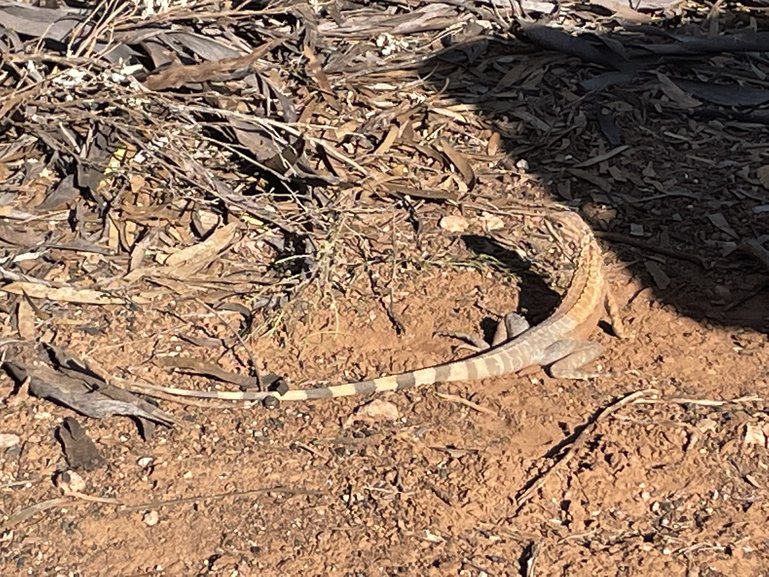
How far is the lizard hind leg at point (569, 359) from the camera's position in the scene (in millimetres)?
5230

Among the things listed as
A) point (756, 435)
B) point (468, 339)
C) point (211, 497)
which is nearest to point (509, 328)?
point (468, 339)

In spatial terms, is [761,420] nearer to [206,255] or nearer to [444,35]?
[206,255]

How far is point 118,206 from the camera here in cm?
586

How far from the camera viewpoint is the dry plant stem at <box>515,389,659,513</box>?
14.7ft

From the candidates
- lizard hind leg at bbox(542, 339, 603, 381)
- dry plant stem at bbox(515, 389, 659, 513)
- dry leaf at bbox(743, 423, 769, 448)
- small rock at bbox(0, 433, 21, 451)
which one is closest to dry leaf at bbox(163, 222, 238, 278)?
small rock at bbox(0, 433, 21, 451)

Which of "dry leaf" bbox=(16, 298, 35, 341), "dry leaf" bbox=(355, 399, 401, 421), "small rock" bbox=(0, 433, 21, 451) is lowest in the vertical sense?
"dry leaf" bbox=(355, 399, 401, 421)

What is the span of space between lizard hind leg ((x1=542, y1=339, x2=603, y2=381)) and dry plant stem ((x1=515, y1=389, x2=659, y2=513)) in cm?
27

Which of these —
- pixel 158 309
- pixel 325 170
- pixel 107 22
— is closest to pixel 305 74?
pixel 325 170

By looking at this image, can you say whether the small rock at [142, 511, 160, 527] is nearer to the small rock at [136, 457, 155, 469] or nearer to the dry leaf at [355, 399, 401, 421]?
the small rock at [136, 457, 155, 469]

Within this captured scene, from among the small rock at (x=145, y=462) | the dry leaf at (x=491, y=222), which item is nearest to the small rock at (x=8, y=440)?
→ the small rock at (x=145, y=462)

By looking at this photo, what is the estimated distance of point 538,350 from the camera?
5.32m

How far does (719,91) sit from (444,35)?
1.73m

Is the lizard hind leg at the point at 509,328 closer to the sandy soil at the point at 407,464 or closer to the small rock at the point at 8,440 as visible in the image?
the sandy soil at the point at 407,464

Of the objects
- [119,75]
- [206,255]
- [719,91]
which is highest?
[119,75]
